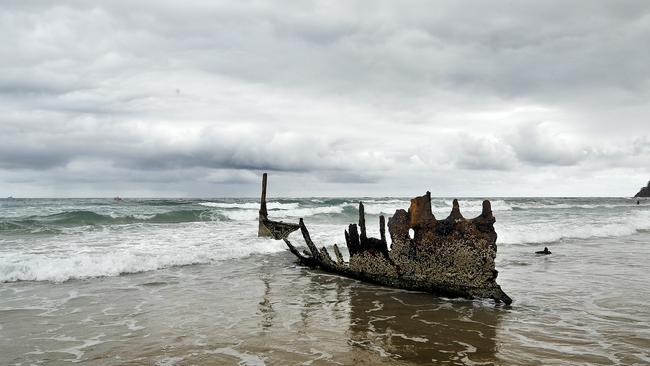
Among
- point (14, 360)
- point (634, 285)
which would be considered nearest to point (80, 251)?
point (14, 360)

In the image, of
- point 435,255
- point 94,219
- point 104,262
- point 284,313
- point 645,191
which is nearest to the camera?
point 284,313

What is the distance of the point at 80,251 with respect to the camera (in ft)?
50.2

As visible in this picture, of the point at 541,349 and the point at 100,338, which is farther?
the point at 100,338

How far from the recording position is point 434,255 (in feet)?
32.5

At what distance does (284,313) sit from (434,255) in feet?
11.8

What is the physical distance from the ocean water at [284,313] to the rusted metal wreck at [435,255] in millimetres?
333

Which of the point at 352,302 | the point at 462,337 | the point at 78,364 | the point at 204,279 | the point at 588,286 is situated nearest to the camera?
the point at 78,364

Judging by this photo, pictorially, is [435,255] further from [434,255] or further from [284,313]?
[284,313]

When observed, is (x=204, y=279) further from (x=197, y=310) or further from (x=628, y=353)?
(x=628, y=353)

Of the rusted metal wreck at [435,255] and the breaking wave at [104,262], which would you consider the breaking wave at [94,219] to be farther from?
the rusted metal wreck at [435,255]

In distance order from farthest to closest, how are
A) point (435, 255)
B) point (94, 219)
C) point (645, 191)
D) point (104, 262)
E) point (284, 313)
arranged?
point (645, 191), point (94, 219), point (104, 262), point (435, 255), point (284, 313)

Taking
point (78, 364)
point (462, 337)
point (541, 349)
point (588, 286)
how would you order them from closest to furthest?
1. point (78, 364)
2. point (541, 349)
3. point (462, 337)
4. point (588, 286)

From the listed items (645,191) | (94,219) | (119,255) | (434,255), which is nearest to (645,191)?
(645,191)

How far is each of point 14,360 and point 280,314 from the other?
4126mm
